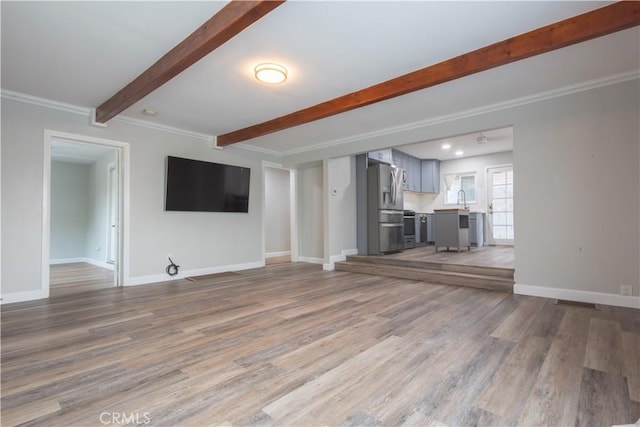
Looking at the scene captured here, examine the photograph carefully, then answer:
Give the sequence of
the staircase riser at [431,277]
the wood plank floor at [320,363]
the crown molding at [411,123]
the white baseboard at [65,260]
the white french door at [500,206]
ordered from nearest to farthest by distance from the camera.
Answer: the wood plank floor at [320,363], the crown molding at [411,123], the staircase riser at [431,277], the white baseboard at [65,260], the white french door at [500,206]

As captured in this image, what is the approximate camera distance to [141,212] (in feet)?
15.1

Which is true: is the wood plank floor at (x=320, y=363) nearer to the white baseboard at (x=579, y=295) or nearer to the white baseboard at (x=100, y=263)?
the white baseboard at (x=579, y=295)

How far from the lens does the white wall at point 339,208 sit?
19.2ft

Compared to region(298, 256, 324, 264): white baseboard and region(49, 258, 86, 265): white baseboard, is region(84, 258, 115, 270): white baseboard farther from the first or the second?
region(298, 256, 324, 264): white baseboard

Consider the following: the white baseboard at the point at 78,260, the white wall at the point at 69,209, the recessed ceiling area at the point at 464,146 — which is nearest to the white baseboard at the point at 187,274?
the white baseboard at the point at 78,260

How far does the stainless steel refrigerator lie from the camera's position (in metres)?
6.08

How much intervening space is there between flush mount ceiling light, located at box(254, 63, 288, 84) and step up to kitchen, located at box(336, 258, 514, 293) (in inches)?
136

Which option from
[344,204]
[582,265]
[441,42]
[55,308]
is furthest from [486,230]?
[55,308]

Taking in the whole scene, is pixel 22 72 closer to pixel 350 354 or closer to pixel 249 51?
pixel 249 51

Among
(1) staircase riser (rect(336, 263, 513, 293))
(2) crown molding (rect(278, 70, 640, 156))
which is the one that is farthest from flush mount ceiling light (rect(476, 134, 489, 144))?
(1) staircase riser (rect(336, 263, 513, 293))

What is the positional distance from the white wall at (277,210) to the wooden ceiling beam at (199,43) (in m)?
4.33

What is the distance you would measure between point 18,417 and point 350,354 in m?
1.77

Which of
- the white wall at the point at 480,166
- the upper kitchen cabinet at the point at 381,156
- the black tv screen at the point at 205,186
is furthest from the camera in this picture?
the white wall at the point at 480,166

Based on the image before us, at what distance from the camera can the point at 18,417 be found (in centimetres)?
143
